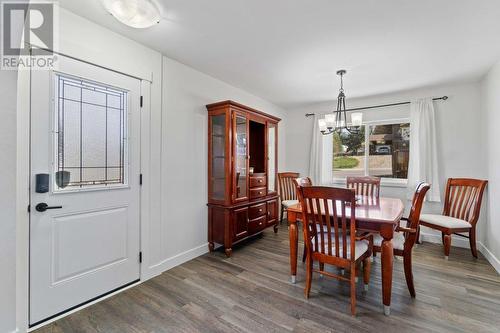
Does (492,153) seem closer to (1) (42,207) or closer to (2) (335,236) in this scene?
(2) (335,236)

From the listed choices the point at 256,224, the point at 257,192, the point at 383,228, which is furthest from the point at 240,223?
the point at 383,228

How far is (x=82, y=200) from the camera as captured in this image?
6.47 feet

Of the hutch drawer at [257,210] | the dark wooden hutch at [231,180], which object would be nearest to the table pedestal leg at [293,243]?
the dark wooden hutch at [231,180]

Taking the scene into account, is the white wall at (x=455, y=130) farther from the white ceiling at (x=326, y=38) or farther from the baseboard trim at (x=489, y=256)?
the white ceiling at (x=326, y=38)

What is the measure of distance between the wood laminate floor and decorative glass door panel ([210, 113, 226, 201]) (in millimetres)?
956

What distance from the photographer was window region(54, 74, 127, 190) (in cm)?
185

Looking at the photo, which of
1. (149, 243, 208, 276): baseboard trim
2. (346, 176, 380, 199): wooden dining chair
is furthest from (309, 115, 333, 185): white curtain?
(149, 243, 208, 276): baseboard trim

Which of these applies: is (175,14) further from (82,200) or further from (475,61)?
(475,61)

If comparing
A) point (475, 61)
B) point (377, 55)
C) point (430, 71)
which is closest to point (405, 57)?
point (377, 55)

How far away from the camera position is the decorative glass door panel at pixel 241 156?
3.11 m

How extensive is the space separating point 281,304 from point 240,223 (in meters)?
1.29

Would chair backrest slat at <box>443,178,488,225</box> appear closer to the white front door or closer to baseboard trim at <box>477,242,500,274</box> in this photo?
baseboard trim at <box>477,242,500,274</box>

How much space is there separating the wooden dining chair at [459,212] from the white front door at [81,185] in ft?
12.4

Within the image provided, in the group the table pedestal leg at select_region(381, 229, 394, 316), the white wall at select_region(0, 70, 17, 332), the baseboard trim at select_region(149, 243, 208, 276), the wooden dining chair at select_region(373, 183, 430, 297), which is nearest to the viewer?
the white wall at select_region(0, 70, 17, 332)
